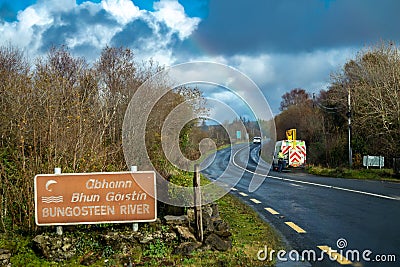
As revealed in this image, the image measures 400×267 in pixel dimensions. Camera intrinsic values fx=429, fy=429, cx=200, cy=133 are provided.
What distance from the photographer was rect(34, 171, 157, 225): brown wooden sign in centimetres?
762

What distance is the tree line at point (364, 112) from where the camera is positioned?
29562mm

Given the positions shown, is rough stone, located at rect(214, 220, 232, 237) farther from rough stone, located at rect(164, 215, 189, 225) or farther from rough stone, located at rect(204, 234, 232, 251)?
rough stone, located at rect(164, 215, 189, 225)

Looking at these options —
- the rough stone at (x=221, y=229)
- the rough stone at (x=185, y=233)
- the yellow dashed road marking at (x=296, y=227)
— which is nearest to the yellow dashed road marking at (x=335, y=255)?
the yellow dashed road marking at (x=296, y=227)

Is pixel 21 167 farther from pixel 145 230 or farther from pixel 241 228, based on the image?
pixel 241 228

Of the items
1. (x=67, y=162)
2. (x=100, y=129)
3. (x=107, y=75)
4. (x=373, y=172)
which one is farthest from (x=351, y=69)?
(x=67, y=162)

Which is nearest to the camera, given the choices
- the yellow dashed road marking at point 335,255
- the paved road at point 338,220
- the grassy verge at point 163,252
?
the yellow dashed road marking at point 335,255

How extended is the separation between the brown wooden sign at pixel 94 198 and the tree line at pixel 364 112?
24.9 m

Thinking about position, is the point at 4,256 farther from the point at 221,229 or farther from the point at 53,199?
the point at 221,229

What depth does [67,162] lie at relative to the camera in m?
9.10

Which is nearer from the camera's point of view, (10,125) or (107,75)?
(10,125)

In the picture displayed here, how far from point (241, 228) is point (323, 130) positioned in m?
35.8

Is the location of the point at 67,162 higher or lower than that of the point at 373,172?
higher

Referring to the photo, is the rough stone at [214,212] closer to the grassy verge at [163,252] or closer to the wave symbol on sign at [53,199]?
the grassy verge at [163,252]

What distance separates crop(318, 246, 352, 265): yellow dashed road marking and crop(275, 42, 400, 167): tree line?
2376cm
